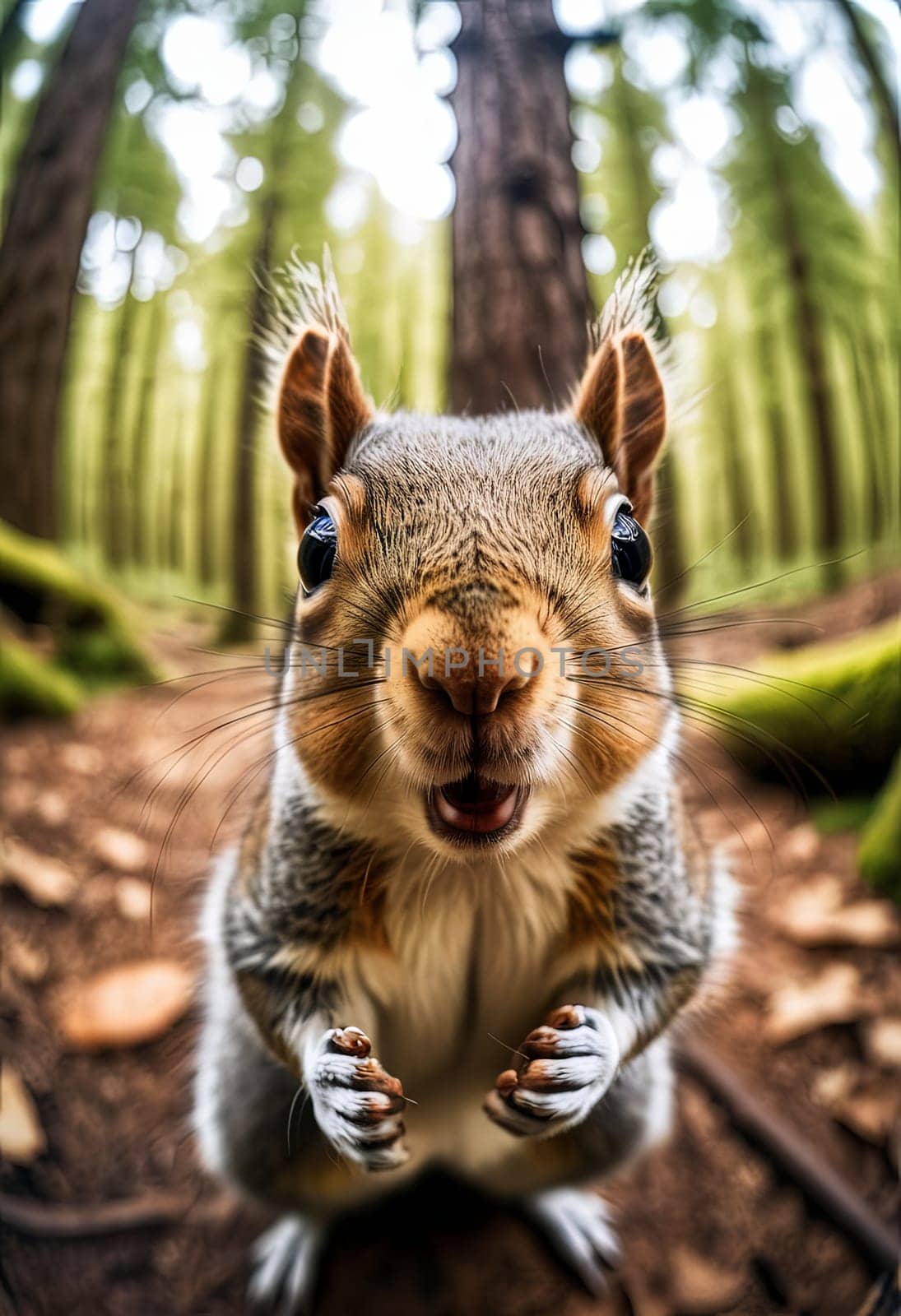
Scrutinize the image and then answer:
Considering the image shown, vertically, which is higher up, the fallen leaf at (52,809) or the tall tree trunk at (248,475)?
the tall tree trunk at (248,475)

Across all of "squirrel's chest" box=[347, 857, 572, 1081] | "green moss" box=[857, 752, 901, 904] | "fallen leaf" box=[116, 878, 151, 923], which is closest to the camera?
"squirrel's chest" box=[347, 857, 572, 1081]

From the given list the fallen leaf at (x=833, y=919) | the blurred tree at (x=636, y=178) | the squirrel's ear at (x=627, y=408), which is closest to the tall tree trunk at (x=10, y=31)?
the blurred tree at (x=636, y=178)

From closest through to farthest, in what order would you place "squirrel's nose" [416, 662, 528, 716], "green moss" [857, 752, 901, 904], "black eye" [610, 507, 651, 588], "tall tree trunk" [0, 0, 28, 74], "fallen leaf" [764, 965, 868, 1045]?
"squirrel's nose" [416, 662, 528, 716]
"black eye" [610, 507, 651, 588]
"tall tree trunk" [0, 0, 28, 74]
"green moss" [857, 752, 901, 904]
"fallen leaf" [764, 965, 868, 1045]

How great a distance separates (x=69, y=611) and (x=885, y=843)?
0.95 meters

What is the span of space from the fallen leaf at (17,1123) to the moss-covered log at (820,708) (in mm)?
815

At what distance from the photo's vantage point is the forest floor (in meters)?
0.89

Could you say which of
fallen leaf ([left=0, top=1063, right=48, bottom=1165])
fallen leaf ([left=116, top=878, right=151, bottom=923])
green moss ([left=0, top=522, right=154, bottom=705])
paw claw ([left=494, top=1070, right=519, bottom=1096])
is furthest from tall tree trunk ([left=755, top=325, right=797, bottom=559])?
fallen leaf ([left=0, top=1063, right=48, bottom=1165])

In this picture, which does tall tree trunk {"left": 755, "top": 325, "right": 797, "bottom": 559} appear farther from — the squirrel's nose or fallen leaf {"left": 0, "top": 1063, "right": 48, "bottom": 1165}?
fallen leaf {"left": 0, "top": 1063, "right": 48, "bottom": 1165}

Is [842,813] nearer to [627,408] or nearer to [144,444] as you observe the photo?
[627,408]

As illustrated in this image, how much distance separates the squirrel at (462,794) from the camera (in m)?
0.53

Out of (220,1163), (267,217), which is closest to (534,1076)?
(220,1163)

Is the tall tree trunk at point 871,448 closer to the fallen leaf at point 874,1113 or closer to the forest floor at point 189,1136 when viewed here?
the forest floor at point 189,1136

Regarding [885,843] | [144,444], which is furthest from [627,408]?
[885,843]

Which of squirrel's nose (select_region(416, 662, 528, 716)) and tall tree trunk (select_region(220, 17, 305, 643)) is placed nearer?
squirrel's nose (select_region(416, 662, 528, 716))
